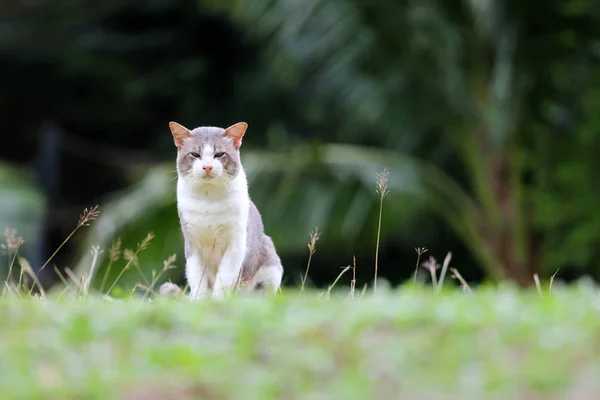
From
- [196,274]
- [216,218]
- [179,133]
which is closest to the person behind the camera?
[216,218]

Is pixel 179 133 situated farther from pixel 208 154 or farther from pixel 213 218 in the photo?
pixel 213 218

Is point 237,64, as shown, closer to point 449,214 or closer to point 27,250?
point 27,250

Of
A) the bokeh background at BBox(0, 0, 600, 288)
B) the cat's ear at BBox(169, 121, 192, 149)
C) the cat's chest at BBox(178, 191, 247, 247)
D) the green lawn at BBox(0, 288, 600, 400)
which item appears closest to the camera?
the green lawn at BBox(0, 288, 600, 400)

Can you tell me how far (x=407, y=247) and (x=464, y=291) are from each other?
1106 cm

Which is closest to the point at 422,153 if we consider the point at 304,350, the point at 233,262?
the point at 233,262

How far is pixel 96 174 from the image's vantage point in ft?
62.1

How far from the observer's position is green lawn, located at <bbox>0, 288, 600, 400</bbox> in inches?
128

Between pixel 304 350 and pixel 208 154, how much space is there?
89.2 inches

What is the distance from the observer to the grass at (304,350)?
324cm

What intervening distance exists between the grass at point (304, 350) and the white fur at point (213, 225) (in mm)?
1286

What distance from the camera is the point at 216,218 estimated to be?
216 inches

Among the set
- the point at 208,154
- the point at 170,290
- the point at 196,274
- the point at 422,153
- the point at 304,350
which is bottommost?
the point at 422,153

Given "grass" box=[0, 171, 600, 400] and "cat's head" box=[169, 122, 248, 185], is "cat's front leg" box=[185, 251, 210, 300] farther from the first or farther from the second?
"grass" box=[0, 171, 600, 400]

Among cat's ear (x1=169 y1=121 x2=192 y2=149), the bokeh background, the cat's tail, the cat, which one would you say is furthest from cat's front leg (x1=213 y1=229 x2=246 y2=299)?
the bokeh background
